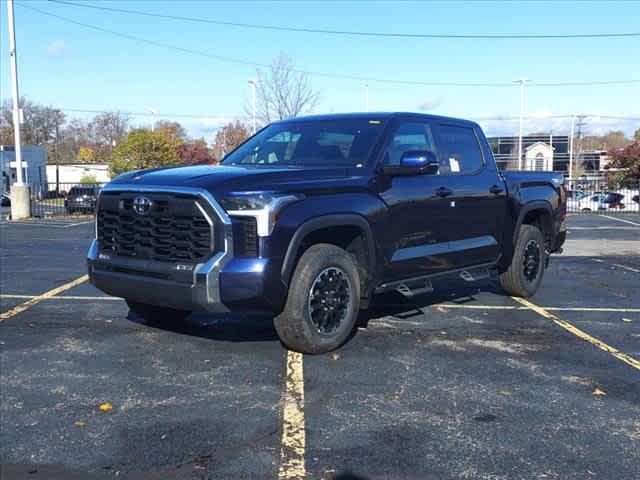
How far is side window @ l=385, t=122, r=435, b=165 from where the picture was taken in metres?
5.76

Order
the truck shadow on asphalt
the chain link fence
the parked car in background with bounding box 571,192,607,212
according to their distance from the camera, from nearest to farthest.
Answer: the truck shadow on asphalt < the chain link fence < the parked car in background with bounding box 571,192,607,212

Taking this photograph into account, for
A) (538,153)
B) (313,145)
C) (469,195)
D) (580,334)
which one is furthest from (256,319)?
(538,153)

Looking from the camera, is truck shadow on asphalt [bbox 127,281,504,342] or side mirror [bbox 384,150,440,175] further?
truck shadow on asphalt [bbox 127,281,504,342]

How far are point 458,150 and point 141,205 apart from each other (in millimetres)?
3383

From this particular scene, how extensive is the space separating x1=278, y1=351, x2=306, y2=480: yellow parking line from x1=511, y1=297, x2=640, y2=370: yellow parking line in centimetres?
263

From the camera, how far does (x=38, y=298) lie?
24.3 ft

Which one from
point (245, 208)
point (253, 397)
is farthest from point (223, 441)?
point (245, 208)

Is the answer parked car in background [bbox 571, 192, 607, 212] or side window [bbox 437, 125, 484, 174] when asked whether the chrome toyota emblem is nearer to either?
side window [bbox 437, 125, 484, 174]

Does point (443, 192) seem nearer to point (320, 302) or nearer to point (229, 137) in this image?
point (320, 302)

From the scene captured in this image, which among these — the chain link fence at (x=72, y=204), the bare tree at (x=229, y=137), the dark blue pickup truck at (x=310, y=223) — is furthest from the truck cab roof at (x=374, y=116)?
the bare tree at (x=229, y=137)

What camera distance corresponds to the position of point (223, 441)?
3500 mm

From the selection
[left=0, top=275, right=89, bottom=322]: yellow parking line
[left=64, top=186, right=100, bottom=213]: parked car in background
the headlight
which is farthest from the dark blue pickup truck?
[left=64, top=186, right=100, bottom=213]: parked car in background

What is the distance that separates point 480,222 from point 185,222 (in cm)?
334

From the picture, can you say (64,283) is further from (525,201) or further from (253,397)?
(525,201)
